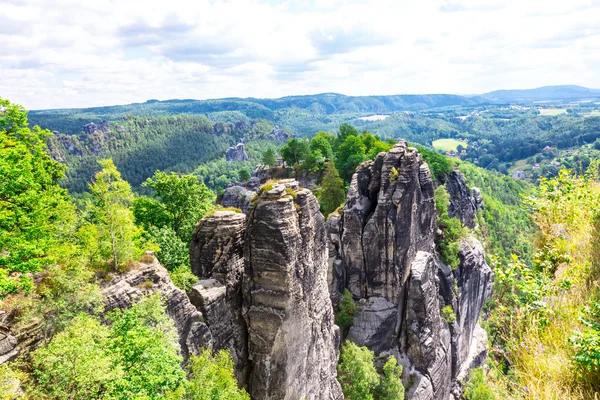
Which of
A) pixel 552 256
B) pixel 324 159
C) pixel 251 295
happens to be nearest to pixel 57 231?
pixel 251 295

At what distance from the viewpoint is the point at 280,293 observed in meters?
23.3

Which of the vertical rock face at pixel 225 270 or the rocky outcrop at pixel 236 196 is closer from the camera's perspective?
the vertical rock face at pixel 225 270

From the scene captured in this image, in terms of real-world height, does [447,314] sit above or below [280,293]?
below

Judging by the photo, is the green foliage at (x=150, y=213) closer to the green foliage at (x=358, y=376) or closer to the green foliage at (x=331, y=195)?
the green foliage at (x=358, y=376)

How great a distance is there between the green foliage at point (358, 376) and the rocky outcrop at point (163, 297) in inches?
621

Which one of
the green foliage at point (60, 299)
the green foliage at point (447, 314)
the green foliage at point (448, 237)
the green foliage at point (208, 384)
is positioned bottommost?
the green foliage at point (447, 314)

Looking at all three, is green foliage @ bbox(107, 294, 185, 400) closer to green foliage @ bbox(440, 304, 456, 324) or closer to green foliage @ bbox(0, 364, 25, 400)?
green foliage @ bbox(0, 364, 25, 400)

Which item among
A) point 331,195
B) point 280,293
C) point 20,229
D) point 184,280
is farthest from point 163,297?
point 331,195

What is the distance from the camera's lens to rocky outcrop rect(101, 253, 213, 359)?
57.8 feet

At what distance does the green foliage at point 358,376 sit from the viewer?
31.2m

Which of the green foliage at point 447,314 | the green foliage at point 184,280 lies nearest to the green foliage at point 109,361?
the green foliage at point 184,280

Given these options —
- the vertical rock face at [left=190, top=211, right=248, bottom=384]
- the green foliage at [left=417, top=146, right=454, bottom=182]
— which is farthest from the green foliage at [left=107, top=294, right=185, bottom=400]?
the green foliage at [left=417, top=146, right=454, bottom=182]

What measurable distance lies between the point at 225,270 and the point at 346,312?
21.0 m

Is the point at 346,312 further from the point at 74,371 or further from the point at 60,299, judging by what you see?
the point at 74,371
